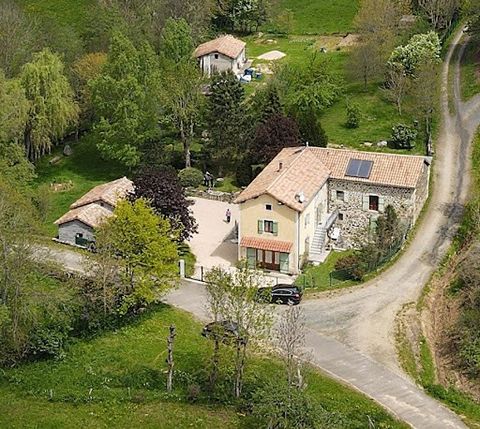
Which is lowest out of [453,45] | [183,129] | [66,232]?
[66,232]

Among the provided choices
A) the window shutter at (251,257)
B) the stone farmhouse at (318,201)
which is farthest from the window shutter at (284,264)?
the window shutter at (251,257)

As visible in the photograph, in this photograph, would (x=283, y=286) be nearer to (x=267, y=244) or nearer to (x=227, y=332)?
(x=267, y=244)

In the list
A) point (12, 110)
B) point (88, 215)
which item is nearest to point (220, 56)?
point (12, 110)

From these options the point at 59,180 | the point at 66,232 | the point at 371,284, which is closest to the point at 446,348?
the point at 371,284

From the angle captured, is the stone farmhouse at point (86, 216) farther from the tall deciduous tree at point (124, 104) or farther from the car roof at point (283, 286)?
the car roof at point (283, 286)

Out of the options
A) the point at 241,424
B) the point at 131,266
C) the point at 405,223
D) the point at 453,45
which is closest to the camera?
the point at 241,424

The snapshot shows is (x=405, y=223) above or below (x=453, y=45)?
below

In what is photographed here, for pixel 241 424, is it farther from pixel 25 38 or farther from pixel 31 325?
pixel 25 38
